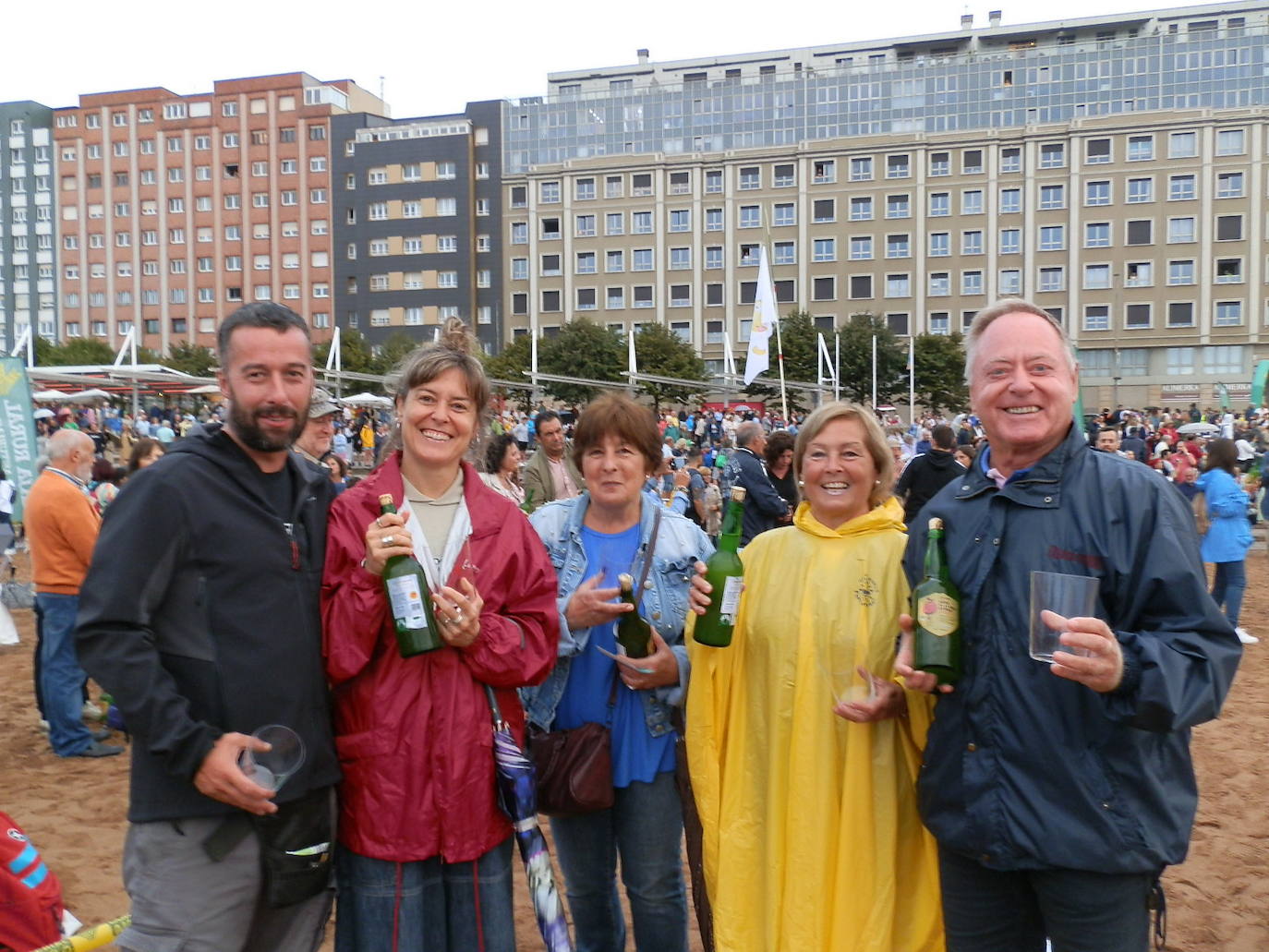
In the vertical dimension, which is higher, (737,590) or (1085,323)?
(1085,323)

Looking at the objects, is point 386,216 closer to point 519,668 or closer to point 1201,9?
point 1201,9

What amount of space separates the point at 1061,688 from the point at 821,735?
714mm

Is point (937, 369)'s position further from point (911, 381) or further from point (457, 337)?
point (457, 337)

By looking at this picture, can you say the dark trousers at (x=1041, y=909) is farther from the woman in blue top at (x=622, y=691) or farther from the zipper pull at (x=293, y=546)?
the zipper pull at (x=293, y=546)

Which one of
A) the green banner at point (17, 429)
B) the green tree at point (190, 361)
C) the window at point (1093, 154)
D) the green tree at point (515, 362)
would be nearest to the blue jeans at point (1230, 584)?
the green banner at point (17, 429)

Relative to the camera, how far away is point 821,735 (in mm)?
2594

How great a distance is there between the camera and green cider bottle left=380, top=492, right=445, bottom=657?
2271mm

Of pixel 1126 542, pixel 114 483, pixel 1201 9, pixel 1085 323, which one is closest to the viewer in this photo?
pixel 1126 542

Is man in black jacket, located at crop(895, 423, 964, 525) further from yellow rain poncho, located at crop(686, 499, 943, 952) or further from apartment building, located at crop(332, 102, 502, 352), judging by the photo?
apartment building, located at crop(332, 102, 502, 352)

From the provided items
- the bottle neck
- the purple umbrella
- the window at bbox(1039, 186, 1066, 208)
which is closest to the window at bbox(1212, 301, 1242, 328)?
the window at bbox(1039, 186, 1066, 208)

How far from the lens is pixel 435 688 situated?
2404mm

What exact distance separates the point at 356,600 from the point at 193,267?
8177 cm

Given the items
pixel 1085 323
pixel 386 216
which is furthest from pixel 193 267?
pixel 1085 323

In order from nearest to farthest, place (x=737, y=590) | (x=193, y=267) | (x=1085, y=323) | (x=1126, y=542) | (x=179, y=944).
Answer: (x=1126, y=542)
(x=179, y=944)
(x=737, y=590)
(x=1085, y=323)
(x=193, y=267)
